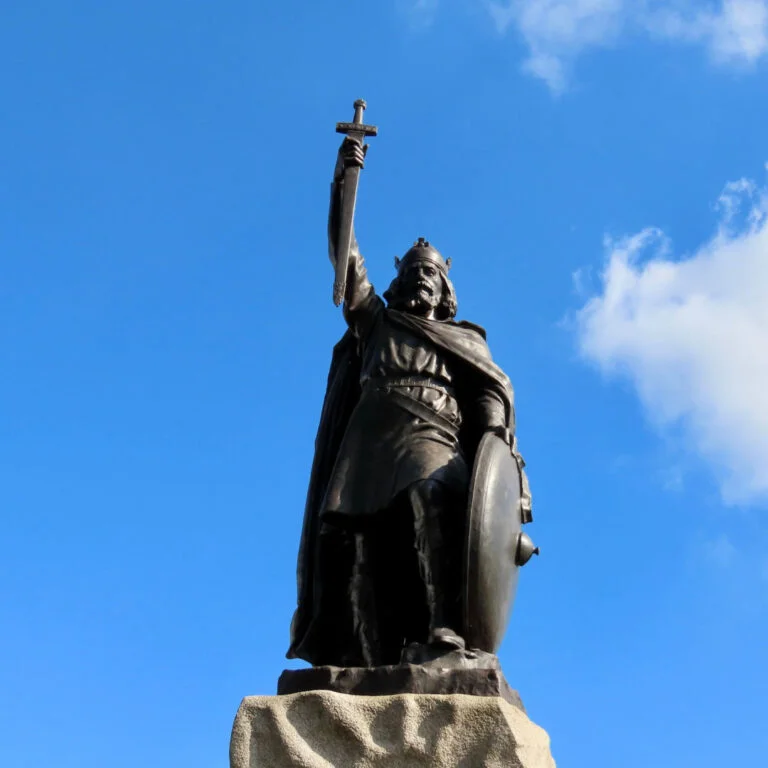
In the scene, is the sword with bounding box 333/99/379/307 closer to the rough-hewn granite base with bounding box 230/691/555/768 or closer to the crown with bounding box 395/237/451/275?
the crown with bounding box 395/237/451/275

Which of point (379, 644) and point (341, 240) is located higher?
point (341, 240)

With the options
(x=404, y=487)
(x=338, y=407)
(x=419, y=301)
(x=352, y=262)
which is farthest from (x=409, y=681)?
(x=352, y=262)

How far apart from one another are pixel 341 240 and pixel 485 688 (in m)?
2.60

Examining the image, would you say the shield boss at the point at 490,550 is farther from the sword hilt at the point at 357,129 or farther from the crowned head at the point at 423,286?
the sword hilt at the point at 357,129

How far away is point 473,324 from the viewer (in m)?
6.69

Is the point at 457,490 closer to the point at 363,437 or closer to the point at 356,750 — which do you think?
the point at 363,437

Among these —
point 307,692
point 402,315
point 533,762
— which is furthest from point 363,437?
point 533,762

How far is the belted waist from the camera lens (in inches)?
245

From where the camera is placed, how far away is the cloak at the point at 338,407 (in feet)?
19.6

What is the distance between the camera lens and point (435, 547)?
5605 millimetres

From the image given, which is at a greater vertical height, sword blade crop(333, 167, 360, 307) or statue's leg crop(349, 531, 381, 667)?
sword blade crop(333, 167, 360, 307)

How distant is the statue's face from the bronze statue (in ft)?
0.04

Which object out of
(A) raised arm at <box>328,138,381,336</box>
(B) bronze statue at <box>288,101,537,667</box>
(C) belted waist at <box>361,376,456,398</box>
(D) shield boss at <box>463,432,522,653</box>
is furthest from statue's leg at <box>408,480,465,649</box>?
(A) raised arm at <box>328,138,381,336</box>

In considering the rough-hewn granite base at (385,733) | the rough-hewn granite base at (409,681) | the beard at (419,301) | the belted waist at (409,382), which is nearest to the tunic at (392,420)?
the belted waist at (409,382)
